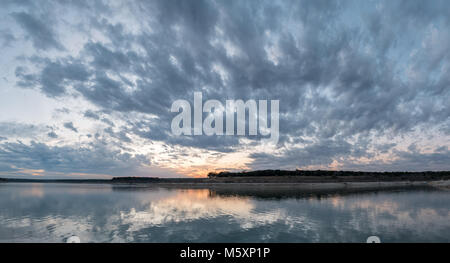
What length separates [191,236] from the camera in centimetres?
2456

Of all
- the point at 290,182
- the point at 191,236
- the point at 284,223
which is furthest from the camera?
the point at 290,182
